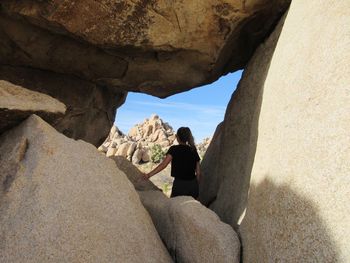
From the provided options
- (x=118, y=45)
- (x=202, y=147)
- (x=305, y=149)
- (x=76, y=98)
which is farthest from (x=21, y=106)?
(x=202, y=147)

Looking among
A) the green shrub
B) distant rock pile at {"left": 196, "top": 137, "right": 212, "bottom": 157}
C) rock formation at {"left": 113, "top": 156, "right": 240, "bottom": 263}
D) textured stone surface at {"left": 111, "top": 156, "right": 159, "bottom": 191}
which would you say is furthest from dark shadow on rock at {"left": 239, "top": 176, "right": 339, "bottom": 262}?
the green shrub

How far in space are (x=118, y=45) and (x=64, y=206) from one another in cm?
546

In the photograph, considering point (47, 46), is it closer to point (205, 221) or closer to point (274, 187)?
point (205, 221)

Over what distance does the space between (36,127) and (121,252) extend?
7.94ft

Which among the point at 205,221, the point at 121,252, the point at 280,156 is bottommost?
the point at 121,252

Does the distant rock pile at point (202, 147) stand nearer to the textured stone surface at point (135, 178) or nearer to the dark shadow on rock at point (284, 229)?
the textured stone surface at point (135, 178)

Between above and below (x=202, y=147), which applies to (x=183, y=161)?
below

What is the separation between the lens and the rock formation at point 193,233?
5.79m

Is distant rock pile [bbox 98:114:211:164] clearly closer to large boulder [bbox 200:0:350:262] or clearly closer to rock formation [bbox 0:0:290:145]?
rock formation [bbox 0:0:290:145]

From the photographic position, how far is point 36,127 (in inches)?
248

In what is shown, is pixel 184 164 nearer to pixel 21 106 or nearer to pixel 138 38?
pixel 138 38

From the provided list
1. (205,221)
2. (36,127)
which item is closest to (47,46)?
(36,127)

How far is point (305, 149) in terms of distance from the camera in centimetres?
467

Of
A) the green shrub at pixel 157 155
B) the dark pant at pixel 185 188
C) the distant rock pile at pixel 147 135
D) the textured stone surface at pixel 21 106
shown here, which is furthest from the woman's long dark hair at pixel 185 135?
the distant rock pile at pixel 147 135
